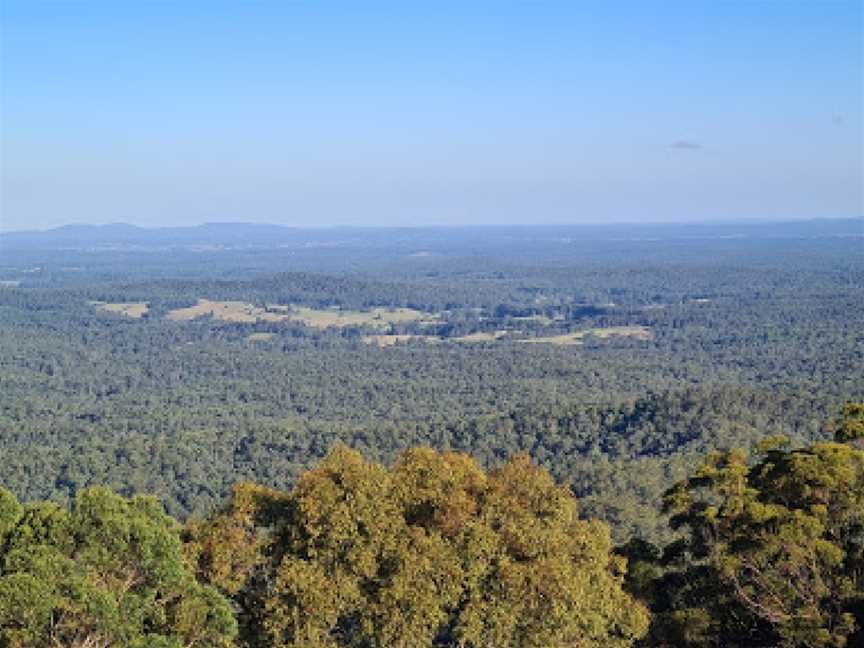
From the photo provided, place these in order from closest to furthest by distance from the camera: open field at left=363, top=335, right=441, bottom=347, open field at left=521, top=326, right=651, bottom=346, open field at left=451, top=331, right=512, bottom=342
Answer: open field at left=521, top=326, right=651, bottom=346 < open field at left=363, top=335, right=441, bottom=347 < open field at left=451, top=331, right=512, bottom=342

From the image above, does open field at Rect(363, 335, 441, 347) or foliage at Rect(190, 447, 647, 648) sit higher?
foliage at Rect(190, 447, 647, 648)

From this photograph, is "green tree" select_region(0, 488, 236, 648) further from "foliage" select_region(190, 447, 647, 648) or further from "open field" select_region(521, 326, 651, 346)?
"open field" select_region(521, 326, 651, 346)

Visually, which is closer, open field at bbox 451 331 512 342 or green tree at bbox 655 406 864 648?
green tree at bbox 655 406 864 648

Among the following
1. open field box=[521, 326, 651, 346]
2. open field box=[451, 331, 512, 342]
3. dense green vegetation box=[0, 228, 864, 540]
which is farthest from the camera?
open field box=[451, 331, 512, 342]

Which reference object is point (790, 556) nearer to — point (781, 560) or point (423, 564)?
point (781, 560)

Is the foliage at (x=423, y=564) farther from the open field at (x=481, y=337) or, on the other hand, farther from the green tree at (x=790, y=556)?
the open field at (x=481, y=337)

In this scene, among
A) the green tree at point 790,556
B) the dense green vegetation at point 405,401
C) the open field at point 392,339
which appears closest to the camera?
the green tree at point 790,556

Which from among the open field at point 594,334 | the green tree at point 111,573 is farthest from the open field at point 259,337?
the green tree at point 111,573

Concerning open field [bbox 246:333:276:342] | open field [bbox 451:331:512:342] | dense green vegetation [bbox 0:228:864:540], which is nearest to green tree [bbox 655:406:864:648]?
dense green vegetation [bbox 0:228:864:540]

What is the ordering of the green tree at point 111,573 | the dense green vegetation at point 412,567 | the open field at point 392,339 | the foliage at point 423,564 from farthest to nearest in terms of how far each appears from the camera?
the open field at point 392,339 → the foliage at point 423,564 → the dense green vegetation at point 412,567 → the green tree at point 111,573
